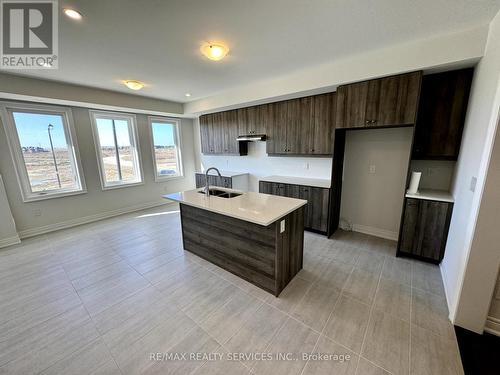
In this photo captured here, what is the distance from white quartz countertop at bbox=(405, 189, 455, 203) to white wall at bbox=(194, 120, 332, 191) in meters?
1.30

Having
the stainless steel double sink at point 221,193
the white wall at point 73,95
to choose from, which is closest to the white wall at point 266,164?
the stainless steel double sink at point 221,193

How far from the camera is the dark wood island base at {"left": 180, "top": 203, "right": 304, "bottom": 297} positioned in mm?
2047

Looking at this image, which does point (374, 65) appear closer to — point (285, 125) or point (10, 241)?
point (285, 125)

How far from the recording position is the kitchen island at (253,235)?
2001 mm

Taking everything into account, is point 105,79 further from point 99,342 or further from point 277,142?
point 99,342

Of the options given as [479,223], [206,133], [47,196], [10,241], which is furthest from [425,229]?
[10,241]

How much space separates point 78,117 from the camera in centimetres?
409

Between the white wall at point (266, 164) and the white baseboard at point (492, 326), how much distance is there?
2.44 metres

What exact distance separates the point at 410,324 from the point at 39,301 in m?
3.69

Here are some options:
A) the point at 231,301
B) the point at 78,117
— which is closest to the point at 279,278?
the point at 231,301

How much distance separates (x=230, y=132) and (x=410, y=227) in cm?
384

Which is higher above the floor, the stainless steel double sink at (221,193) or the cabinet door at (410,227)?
the stainless steel double sink at (221,193)

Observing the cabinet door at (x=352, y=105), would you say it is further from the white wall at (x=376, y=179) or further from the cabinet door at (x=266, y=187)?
the cabinet door at (x=266, y=187)

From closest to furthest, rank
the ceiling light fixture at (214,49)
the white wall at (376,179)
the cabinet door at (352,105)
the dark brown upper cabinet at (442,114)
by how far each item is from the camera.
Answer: the ceiling light fixture at (214,49) → the dark brown upper cabinet at (442,114) → the cabinet door at (352,105) → the white wall at (376,179)
